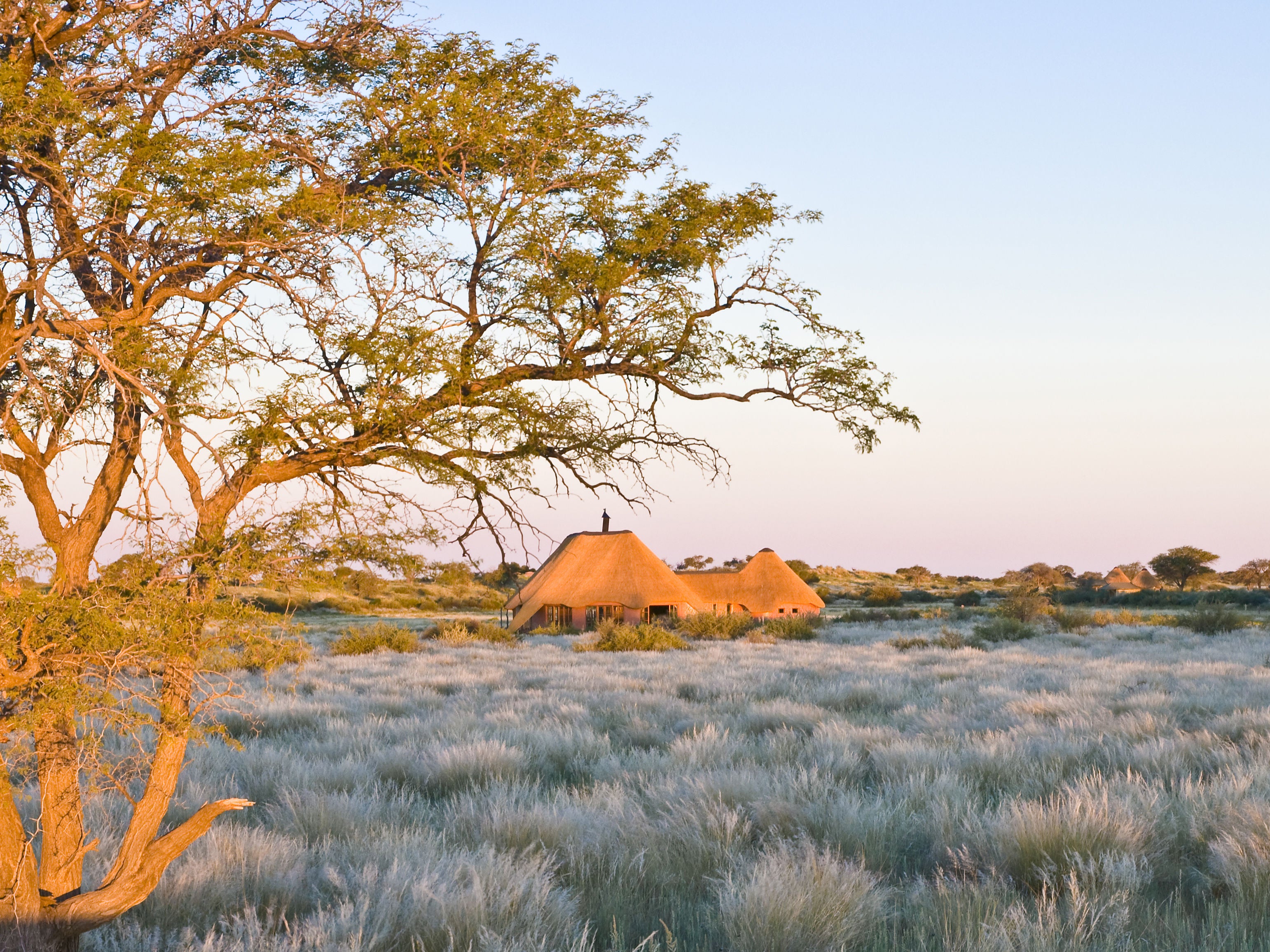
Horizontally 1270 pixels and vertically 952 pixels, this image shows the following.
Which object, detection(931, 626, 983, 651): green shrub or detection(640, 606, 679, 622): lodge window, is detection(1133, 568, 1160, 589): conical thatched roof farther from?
detection(931, 626, 983, 651): green shrub

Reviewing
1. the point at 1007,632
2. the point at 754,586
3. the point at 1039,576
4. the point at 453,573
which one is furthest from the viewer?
the point at 1039,576

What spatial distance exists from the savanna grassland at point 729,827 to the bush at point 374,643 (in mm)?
9283

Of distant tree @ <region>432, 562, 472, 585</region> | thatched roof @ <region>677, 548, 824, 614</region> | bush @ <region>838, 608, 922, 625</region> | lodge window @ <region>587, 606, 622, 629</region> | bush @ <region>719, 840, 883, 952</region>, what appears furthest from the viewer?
thatched roof @ <region>677, 548, 824, 614</region>

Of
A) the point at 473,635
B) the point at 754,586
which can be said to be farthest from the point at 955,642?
the point at 754,586

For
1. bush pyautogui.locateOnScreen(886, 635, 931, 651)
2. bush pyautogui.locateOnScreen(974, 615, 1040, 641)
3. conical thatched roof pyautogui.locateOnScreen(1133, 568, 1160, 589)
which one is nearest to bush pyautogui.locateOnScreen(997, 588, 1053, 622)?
bush pyautogui.locateOnScreen(974, 615, 1040, 641)

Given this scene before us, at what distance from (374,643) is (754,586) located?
1867cm

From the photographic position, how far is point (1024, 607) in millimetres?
29188

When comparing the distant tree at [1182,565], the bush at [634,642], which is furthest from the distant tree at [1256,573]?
the bush at [634,642]

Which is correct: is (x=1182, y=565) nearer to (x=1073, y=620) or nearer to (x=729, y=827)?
(x=1073, y=620)

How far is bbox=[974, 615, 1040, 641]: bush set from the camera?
24.3m

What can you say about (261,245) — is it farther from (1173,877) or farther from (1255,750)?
(1255,750)

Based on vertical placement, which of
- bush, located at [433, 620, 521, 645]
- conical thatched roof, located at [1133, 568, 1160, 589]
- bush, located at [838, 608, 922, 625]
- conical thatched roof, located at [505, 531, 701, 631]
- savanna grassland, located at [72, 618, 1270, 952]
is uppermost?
conical thatched roof, located at [505, 531, 701, 631]

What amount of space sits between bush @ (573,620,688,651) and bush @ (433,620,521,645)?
2.87 meters

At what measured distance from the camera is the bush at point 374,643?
20.4m
